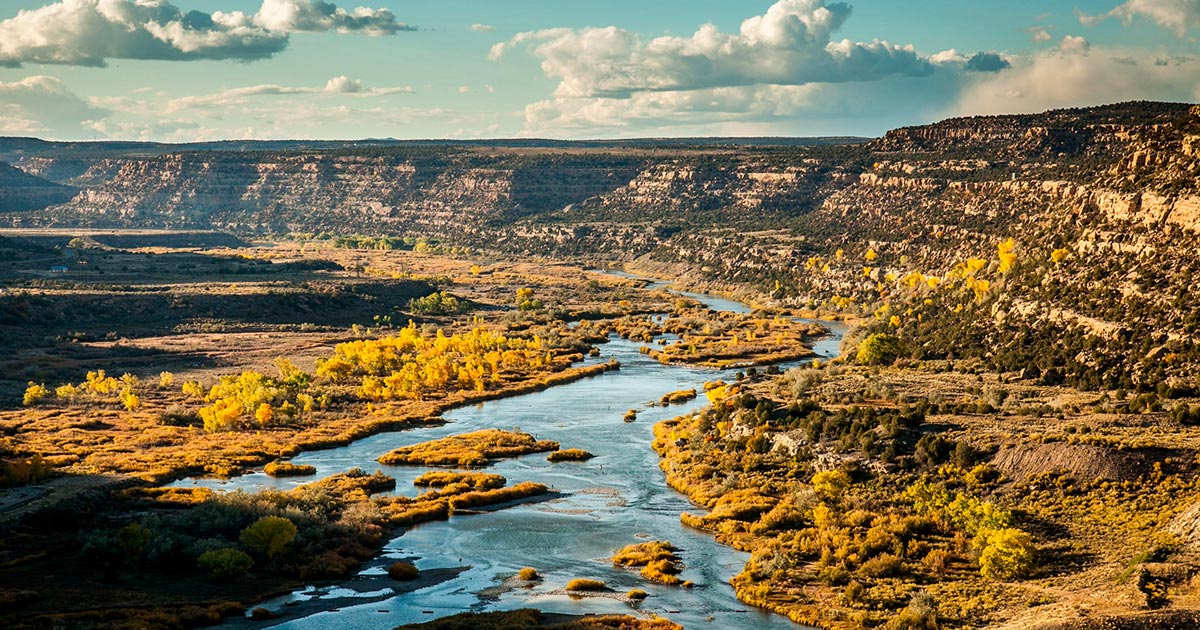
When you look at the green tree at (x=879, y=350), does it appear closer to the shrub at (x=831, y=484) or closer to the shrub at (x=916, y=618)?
the shrub at (x=831, y=484)

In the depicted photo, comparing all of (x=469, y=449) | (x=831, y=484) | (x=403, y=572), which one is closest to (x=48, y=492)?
(x=403, y=572)

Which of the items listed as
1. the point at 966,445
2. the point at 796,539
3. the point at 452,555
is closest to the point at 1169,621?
the point at 796,539

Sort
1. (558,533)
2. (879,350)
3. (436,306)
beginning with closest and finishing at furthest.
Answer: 1. (558,533)
2. (879,350)
3. (436,306)

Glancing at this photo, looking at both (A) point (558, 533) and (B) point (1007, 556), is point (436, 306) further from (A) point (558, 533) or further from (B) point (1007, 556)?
(B) point (1007, 556)

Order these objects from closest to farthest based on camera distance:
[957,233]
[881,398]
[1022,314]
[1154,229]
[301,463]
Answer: [301,463]
[881,398]
[1154,229]
[1022,314]
[957,233]

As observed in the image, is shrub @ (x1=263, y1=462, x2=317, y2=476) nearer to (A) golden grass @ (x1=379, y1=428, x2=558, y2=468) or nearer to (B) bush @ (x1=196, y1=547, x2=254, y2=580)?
(A) golden grass @ (x1=379, y1=428, x2=558, y2=468)

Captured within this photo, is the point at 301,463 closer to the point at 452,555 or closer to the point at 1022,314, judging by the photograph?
the point at 452,555

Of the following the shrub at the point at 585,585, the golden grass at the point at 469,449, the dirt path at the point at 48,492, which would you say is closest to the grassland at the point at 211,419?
the dirt path at the point at 48,492
